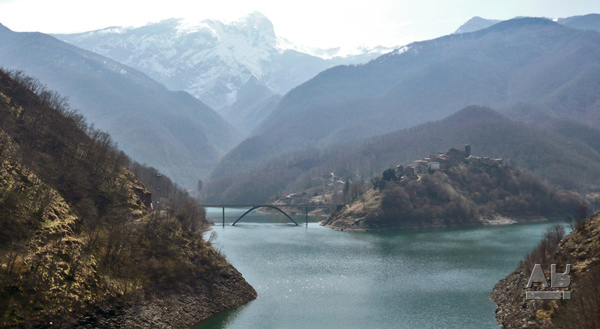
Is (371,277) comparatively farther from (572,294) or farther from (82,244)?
(82,244)

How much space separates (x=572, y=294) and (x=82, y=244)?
50.5m

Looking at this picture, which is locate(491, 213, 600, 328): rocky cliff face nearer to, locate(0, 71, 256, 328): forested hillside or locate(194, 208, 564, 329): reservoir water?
locate(194, 208, 564, 329): reservoir water

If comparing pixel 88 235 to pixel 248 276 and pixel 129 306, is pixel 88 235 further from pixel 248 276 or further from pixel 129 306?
pixel 248 276

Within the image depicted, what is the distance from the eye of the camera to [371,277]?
330ft

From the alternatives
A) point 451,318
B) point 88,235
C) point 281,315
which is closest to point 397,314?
point 451,318

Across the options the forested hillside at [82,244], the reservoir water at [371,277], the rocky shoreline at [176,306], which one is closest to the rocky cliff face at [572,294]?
the reservoir water at [371,277]

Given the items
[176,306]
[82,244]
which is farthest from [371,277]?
[82,244]

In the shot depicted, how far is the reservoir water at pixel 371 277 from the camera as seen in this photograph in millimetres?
71188

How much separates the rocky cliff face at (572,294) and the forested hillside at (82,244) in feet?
114

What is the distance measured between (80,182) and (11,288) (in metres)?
26.5

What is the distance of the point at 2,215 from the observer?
55.6 meters

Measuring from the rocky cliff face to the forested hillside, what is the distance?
3469cm

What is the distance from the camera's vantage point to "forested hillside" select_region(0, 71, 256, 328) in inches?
2047

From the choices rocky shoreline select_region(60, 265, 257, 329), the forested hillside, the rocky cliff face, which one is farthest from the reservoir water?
the forested hillside
